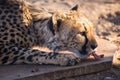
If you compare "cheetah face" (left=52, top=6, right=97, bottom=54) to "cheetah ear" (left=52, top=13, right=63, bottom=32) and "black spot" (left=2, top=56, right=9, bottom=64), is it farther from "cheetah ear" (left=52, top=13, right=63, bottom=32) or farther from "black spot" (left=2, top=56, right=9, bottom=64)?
"black spot" (left=2, top=56, right=9, bottom=64)

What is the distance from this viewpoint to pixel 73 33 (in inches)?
175

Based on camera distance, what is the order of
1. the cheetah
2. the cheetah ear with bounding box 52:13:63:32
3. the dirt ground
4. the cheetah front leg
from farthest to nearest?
the dirt ground
the cheetah ear with bounding box 52:13:63:32
the cheetah
the cheetah front leg

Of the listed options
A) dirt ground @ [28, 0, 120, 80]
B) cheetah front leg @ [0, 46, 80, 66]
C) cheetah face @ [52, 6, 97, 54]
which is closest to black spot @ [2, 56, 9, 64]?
cheetah front leg @ [0, 46, 80, 66]

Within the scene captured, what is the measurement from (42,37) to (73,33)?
15.3 inches

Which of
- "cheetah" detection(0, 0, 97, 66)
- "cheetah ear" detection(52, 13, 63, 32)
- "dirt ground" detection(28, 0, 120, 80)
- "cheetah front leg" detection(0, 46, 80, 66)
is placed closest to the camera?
"cheetah front leg" detection(0, 46, 80, 66)

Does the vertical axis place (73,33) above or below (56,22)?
below

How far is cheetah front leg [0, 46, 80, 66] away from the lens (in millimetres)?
4188

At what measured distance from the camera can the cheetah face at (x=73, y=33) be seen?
441cm

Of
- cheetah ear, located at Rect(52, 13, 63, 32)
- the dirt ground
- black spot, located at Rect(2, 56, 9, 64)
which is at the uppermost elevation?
cheetah ear, located at Rect(52, 13, 63, 32)

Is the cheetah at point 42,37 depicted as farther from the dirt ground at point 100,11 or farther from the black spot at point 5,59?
the dirt ground at point 100,11

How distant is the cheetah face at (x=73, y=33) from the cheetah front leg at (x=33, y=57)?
0.76 feet

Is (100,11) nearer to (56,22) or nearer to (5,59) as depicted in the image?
(56,22)

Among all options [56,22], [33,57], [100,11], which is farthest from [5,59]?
[100,11]

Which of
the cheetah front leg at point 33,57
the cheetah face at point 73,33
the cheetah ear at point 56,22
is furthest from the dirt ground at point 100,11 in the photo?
the cheetah front leg at point 33,57
